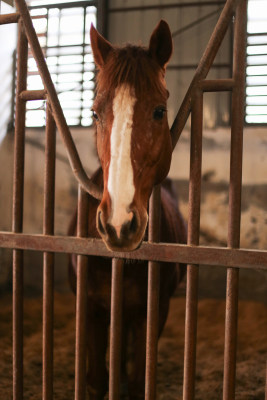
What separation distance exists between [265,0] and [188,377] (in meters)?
3.94

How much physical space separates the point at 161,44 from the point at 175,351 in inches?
91.7

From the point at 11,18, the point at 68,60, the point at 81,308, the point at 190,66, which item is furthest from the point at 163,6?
the point at 81,308

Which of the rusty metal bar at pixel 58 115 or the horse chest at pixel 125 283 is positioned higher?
the rusty metal bar at pixel 58 115

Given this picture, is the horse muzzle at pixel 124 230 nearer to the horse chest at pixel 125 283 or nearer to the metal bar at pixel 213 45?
the metal bar at pixel 213 45

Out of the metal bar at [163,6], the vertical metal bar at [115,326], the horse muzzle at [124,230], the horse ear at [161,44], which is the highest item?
the metal bar at [163,6]

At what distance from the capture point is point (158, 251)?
1110 mm

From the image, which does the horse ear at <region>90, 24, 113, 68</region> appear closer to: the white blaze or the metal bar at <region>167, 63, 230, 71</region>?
the white blaze

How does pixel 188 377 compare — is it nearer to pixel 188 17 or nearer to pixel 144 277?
pixel 144 277

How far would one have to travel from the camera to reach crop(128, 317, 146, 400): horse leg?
64.0 inches

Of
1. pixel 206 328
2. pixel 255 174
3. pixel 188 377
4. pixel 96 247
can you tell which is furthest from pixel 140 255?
pixel 255 174

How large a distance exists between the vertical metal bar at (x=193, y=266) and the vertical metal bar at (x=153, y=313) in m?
0.09

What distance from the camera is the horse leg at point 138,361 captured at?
1.63m

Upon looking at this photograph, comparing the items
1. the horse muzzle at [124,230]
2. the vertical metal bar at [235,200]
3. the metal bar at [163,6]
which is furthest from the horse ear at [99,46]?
the metal bar at [163,6]

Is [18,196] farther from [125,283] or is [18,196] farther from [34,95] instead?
[125,283]
